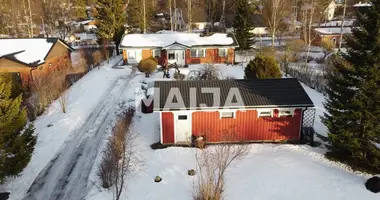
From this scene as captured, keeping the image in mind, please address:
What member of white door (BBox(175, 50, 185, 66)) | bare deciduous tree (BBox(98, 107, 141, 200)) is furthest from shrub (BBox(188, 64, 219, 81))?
bare deciduous tree (BBox(98, 107, 141, 200))

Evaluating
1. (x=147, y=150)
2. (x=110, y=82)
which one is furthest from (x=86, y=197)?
(x=110, y=82)

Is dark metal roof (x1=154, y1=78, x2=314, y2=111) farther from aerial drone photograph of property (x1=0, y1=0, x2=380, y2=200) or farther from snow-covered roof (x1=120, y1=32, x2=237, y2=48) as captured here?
snow-covered roof (x1=120, y1=32, x2=237, y2=48)

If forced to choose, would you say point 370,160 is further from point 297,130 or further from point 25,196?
point 25,196

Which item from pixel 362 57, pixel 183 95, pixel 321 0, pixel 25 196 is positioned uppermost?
pixel 321 0

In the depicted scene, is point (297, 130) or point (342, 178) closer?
point (342, 178)

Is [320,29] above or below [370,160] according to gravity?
above

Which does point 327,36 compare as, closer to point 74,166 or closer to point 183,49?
point 183,49
